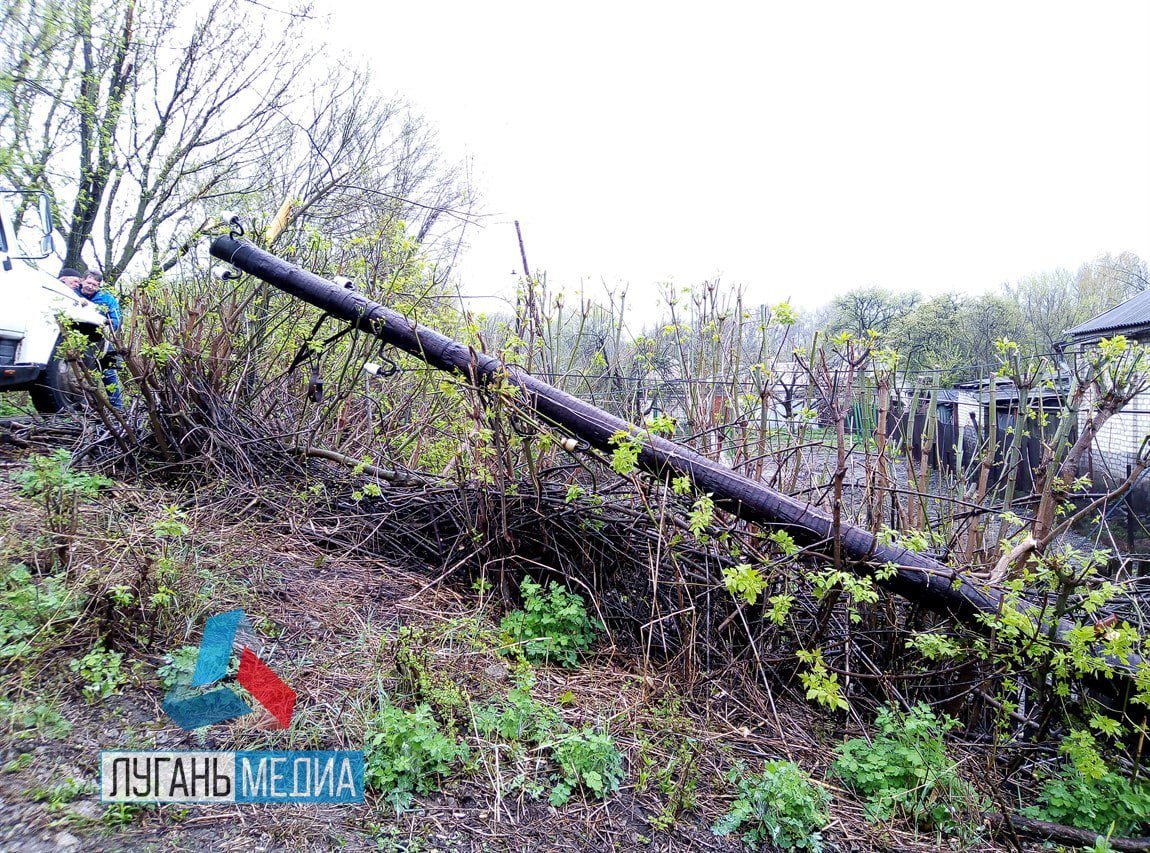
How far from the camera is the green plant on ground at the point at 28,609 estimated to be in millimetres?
2252

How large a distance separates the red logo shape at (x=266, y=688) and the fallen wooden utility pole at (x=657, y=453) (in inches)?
72.8

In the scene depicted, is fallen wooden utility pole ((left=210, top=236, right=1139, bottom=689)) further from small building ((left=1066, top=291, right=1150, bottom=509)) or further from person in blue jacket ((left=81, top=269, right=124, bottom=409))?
small building ((left=1066, top=291, right=1150, bottom=509))

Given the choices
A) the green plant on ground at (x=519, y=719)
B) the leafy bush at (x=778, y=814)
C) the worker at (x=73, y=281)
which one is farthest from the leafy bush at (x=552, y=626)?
the worker at (x=73, y=281)

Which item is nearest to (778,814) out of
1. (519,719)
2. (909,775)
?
(909,775)

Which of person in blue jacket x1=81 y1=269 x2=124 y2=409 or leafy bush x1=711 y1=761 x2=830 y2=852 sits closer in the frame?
leafy bush x1=711 y1=761 x2=830 y2=852

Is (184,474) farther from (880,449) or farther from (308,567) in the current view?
(880,449)

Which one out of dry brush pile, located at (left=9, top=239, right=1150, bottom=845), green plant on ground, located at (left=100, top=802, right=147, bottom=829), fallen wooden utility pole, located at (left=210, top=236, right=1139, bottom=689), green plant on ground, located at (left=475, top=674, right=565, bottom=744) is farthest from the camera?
fallen wooden utility pole, located at (left=210, top=236, right=1139, bottom=689)

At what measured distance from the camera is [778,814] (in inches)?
91.0

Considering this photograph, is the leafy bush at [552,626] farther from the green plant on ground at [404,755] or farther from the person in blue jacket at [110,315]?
the person in blue jacket at [110,315]

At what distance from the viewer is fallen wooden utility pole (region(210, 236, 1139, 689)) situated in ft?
9.92

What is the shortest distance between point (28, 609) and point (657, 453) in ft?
9.41

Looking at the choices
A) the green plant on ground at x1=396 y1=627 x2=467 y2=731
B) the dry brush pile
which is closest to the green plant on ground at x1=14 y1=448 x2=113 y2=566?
the dry brush pile

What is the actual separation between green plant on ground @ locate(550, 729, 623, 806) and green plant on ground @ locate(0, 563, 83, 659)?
78.7 inches

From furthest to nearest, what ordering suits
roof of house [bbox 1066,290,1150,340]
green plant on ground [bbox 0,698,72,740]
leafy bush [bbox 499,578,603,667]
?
roof of house [bbox 1066,290,1150,340] → leafy bush [bbox 499,578,603,667] → green plant on ground [bbox 0,698,72,740]
